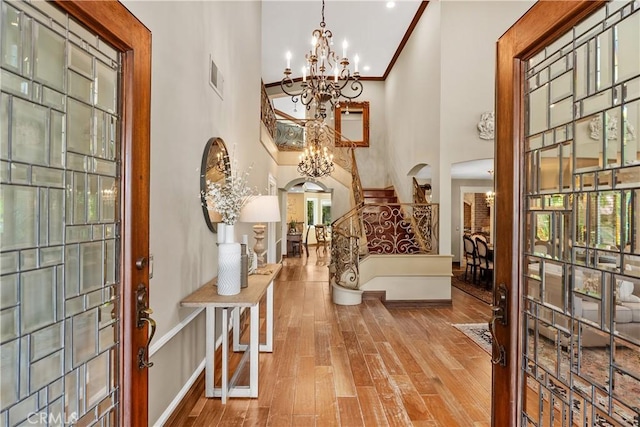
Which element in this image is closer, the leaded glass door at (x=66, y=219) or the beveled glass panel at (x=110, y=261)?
the leaded glass door at (x=66, y=219)

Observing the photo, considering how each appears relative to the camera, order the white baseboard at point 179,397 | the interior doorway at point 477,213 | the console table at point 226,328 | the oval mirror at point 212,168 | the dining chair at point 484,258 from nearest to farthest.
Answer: the white baseboard at point 179,397 < the console table at point 226,328 < the oval mirror at point 212,168 < the dining chair at point 484,258 < the interior doorway at point 477,213

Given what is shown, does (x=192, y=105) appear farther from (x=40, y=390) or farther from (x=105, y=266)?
(x=40, y=390)

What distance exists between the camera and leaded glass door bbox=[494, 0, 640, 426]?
971 mm

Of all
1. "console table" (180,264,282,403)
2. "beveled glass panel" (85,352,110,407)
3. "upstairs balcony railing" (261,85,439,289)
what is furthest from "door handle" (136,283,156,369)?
"upstairs balcony railing" (261,85,439,289)

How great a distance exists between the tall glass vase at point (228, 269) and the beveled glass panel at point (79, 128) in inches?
51.6

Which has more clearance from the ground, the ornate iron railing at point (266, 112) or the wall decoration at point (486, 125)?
the ornate iron railing at point (266, 112)

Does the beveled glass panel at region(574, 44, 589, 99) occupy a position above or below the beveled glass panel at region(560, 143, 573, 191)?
above

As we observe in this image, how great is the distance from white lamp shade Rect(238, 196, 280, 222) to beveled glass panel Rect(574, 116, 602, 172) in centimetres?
230

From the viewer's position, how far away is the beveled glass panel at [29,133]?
0.93m

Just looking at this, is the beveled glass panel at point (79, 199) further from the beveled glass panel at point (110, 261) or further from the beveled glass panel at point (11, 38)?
the beveled glass panel at point (11, 38)

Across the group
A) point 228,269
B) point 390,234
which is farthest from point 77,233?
point 390,234

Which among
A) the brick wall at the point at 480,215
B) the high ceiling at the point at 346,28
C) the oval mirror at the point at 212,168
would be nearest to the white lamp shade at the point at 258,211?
the oval mirror at the point at 212,168

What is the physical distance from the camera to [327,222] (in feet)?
53.1

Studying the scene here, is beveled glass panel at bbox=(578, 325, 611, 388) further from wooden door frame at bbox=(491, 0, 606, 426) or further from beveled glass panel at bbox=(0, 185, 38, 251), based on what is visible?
beveled glass panel at bbox=(0, 185, 38, 251)
